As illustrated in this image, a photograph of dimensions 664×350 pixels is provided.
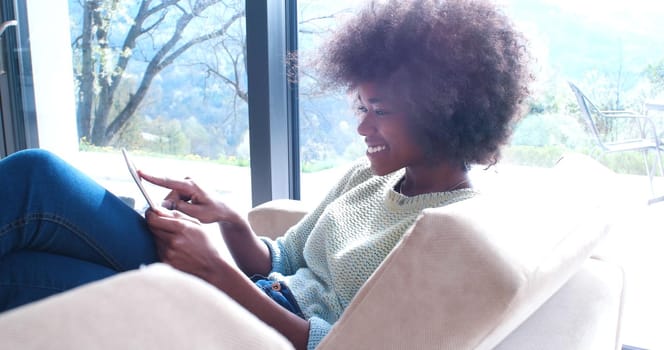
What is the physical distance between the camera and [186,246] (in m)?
1.00

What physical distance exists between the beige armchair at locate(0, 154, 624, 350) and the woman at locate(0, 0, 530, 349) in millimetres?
207

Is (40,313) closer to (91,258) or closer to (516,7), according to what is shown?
(91,258)

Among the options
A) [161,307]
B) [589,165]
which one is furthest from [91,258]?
[589,165]

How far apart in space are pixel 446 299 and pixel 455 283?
2 centimetres

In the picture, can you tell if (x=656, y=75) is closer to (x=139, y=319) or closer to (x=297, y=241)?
(x=297, y=241)

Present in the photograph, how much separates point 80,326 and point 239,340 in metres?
0.12

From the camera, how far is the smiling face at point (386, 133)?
3.75 ft

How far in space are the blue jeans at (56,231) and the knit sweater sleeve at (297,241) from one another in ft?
1.12

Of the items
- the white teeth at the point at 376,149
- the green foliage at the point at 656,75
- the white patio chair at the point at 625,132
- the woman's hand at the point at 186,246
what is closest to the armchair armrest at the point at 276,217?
the white teeth at the point at 376,149

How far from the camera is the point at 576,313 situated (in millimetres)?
917

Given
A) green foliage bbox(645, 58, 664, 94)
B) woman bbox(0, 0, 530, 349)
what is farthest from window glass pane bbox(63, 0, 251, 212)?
green foliage bbox(645, 58, 664, 94)

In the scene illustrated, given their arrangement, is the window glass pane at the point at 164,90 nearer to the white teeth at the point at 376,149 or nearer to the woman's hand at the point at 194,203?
the woman's hand at the point at 194,203

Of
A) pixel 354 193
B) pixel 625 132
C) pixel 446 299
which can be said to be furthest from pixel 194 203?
pixel 625 132

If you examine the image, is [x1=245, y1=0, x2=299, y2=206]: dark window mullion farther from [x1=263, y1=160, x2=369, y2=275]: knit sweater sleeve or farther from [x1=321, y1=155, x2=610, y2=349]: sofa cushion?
[x1=321, y1=155, x2=610, y2=349]: sofa cushion
